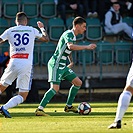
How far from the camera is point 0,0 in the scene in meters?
23.5

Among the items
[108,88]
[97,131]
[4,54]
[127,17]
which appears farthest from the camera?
[127,17]

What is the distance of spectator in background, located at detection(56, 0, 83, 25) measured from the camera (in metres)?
23.2

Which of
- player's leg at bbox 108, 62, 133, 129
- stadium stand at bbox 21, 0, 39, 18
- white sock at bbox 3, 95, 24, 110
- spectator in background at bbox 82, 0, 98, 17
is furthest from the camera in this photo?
stadium stand at bbox 21, 0, 39, 18

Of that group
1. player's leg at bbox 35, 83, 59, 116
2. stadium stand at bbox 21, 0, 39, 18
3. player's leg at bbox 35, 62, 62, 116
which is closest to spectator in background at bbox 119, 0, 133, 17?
stadium stand at bbox 21, 0, 39, 18

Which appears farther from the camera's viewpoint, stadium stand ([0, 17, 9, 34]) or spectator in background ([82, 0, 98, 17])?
spectator in background ([82, 0, 98, 17])

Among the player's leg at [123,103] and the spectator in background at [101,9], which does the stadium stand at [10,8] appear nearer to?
the spectator in background at [101,9]

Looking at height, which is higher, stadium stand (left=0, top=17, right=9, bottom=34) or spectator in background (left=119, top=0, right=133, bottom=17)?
spectator in background (left=119, top=0, right=133, bottom=17)

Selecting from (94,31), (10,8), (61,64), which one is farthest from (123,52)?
(61,64)

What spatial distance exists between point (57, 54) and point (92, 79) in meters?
6.97

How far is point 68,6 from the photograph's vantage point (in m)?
23.8

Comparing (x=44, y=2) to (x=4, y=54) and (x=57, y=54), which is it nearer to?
(x=4, y=54)

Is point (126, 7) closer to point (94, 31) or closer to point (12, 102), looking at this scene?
point (94, 31)

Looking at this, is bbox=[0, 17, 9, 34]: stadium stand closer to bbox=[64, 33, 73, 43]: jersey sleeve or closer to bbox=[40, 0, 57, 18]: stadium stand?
bbox=[40, 0, 57, 18]: stadium stand

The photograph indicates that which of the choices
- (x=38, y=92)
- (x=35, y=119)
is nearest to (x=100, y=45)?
(x=38, y=92)
